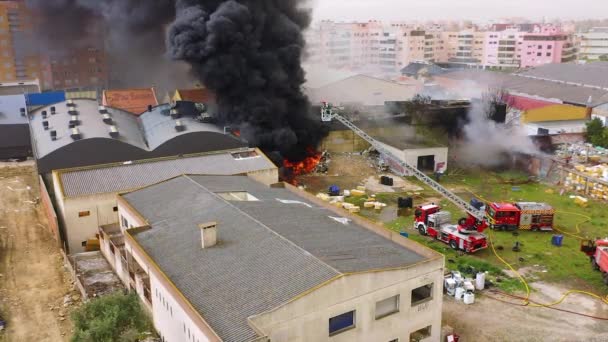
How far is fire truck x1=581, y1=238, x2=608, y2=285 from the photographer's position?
1834cm

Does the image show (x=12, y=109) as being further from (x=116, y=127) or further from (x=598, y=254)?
(x=598, y=254)

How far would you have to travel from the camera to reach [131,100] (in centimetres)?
4012

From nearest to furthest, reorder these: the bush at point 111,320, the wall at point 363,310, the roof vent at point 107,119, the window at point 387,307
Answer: the wall at point 363,310 → the window at point 387,307 → the bush at point 111,320 → the roof vent at point 107,119

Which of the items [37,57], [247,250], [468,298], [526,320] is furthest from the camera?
[37,57]

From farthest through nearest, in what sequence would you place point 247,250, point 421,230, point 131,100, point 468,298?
1. point 131,100
2. point 421,230
3. point 468,298
4. point 247,250

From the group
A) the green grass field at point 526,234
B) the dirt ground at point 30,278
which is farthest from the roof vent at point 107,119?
the green grass field at point 526,234

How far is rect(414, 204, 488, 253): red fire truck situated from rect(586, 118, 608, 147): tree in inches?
664

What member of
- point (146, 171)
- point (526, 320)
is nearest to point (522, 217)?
point (526, 320)

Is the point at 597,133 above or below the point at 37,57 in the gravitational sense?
below

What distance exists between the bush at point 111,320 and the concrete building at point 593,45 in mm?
90581

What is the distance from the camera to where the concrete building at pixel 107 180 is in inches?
841

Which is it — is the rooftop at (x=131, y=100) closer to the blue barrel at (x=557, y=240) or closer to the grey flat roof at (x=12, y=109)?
the grey flat roof at (x=12, y=109)

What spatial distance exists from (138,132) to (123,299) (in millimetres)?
16913

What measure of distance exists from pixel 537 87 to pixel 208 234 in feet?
144
